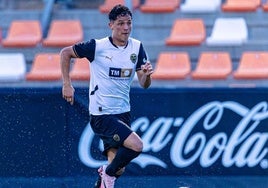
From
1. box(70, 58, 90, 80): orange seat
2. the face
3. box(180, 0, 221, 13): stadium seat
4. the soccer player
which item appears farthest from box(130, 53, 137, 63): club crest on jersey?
box(180, 0, 221, 13): stadium seat

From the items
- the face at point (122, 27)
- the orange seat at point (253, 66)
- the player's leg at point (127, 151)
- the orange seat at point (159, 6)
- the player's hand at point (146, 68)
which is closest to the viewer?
the player's hand at point (146, 68)

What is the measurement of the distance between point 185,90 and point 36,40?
15.9ft

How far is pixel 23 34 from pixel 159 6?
2.24 m

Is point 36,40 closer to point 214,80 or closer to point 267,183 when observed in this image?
point 214,80

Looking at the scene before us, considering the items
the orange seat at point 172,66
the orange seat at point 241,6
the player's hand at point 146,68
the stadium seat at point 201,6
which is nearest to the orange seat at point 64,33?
the orange seat at point 172,66

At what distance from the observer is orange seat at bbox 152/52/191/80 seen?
12148 mm

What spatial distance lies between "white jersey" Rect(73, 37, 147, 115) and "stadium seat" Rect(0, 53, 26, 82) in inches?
217

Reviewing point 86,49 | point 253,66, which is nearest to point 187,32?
point 253,66

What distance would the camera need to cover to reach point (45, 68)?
12.7 meters

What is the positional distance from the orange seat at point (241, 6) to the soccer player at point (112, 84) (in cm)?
571

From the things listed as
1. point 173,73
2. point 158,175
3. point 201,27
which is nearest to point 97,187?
point 158,175

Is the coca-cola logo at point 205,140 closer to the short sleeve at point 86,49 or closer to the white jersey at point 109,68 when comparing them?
the white jersey at point 109,68

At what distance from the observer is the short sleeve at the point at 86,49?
285 inches

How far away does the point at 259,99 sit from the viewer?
869 cm
